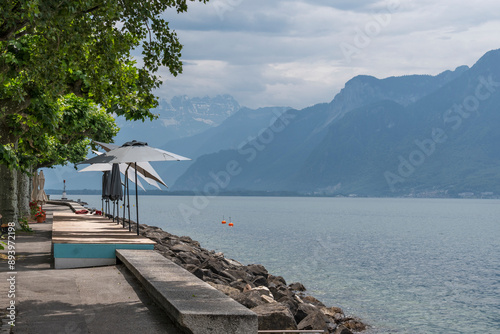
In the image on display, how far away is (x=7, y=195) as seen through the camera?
23875 mm

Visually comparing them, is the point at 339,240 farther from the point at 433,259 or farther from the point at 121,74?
the point at 121,74

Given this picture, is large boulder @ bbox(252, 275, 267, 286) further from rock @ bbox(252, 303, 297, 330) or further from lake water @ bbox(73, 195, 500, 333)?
rock @ bbox(252, 303, 297, 330)

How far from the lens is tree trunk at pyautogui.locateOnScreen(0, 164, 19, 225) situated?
23828mm

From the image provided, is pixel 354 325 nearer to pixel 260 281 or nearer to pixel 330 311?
pixel 330 311

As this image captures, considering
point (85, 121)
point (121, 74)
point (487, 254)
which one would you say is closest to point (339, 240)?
point (487, 254)

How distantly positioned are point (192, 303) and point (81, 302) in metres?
2.58

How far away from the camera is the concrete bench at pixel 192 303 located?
24.4 ft

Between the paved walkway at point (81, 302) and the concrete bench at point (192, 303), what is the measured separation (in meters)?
0.26

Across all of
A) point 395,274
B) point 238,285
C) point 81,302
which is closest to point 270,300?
point 238,285

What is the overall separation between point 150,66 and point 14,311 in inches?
263

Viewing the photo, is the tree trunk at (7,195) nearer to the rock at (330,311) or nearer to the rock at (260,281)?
the rock at (260,281)

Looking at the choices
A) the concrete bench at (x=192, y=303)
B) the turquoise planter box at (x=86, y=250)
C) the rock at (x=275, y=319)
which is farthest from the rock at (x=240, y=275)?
the concrete bench at (x=192, y=303)

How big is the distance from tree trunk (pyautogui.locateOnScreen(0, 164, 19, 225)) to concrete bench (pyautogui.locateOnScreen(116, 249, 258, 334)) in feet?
45.2

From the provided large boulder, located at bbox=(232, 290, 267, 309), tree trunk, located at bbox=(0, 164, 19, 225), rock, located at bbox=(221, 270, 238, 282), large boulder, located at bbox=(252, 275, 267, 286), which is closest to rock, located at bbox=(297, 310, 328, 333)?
large boulder, located at bbox=(232, 290, 267, 309)
